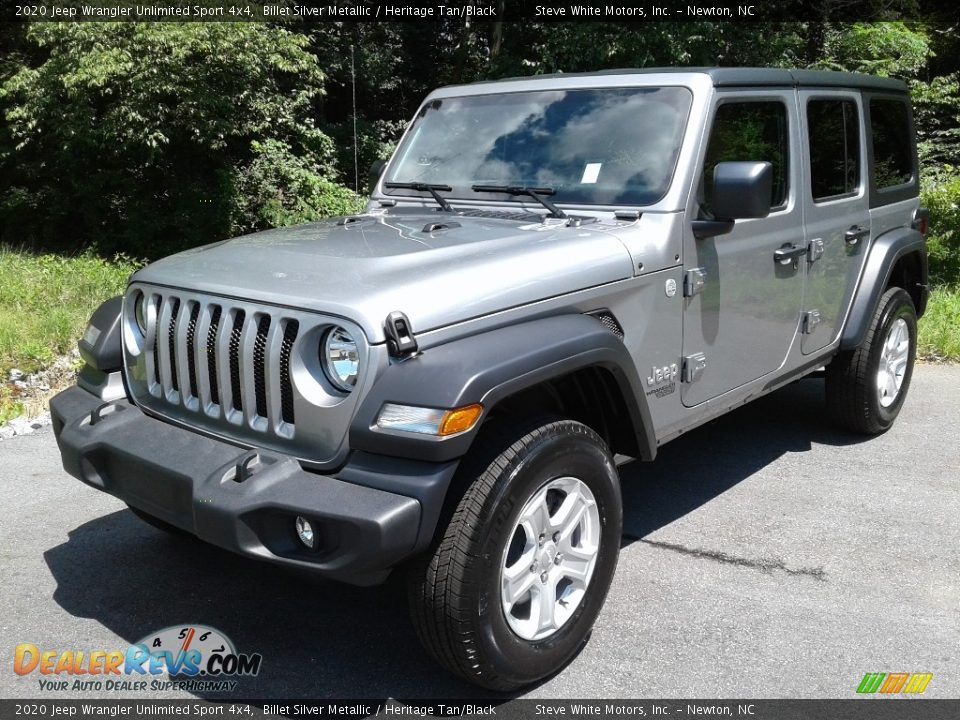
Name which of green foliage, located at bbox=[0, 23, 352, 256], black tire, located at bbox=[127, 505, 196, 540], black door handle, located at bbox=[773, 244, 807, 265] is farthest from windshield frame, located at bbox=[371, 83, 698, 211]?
green foliage, located at bbox=[0, 23, 352, 256]

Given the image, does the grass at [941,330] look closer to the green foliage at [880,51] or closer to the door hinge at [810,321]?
the door hinge at [810,321]

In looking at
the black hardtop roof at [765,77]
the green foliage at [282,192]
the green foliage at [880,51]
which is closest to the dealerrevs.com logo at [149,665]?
the black hardtop roof at [765,77]

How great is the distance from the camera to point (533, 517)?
2967mm

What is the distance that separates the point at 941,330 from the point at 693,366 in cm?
509

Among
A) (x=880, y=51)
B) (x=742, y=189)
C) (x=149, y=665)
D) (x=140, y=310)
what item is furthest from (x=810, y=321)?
(x=880, y=51)

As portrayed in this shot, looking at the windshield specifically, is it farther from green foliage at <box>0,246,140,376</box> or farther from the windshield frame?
green foliage at <box>0,246,140,376</box>

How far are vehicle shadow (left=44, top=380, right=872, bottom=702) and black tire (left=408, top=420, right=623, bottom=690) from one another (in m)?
0.23

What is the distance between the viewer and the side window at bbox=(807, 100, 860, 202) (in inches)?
183

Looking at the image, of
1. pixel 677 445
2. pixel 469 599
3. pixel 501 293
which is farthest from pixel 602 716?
pixel 677 445

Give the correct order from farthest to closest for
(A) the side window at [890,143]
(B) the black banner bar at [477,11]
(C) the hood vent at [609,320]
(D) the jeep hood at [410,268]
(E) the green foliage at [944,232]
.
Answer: (B) the black banner bar at [477,11] → (E) the green foliage at [944,232] → (A) the side window at [890,143] → (C) the hood vent at [609,320] → (D) the jeep hood at [410,268]

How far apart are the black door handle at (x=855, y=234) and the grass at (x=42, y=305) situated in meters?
5.03

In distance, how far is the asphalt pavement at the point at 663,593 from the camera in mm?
3139

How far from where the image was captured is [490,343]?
2.88 metres

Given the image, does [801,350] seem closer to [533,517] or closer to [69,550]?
[533,517]
